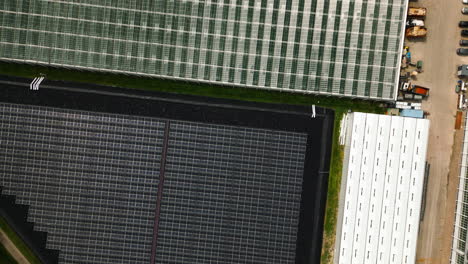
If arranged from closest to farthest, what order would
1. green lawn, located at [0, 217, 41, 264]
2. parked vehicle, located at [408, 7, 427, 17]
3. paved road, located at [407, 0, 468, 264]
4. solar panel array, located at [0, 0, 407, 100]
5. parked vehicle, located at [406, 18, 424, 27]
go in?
solar panel array, located at [0, 0, 407, 100], green lawn, located at [0, 217, 41, 264], parked vehicle, located at [408, 7, 427, 17], parked vehicle, located at [406, 18, 424, 27], paved road, located at [407, 0, 468, 264]

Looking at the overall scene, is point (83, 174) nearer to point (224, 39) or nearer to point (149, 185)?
point (149, 185)

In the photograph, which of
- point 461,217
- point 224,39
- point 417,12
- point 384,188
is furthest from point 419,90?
point 224,39

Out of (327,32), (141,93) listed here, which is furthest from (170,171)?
(327,32)

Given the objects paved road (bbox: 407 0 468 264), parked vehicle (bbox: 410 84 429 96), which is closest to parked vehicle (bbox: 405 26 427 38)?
paved road (bbox: 407 0 468 264)

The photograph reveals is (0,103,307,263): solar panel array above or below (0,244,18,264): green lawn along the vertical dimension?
above

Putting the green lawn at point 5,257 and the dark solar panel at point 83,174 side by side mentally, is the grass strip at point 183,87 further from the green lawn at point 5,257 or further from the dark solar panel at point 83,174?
the green lawn at point 5,257

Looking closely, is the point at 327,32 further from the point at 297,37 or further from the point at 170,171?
the point at 170,171

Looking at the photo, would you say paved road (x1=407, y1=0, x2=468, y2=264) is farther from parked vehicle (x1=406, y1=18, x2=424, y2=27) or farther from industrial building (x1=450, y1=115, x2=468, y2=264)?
parked vehicle (x1=406, y1=18, x2=424, y2=27)
